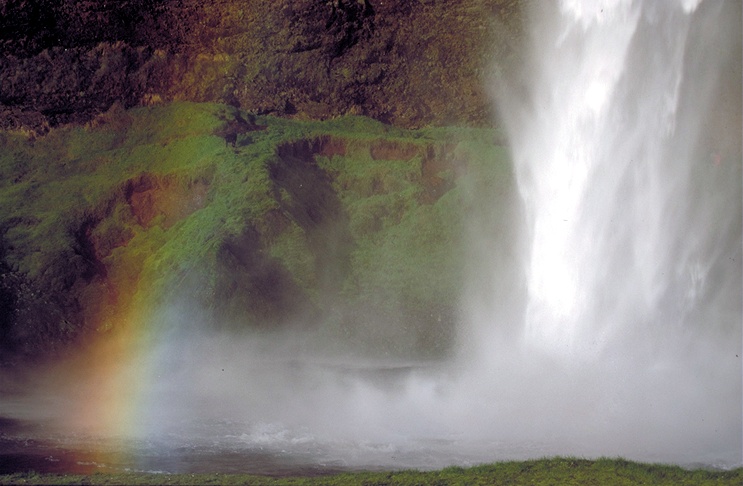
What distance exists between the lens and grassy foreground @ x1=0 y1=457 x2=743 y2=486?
1720 cm

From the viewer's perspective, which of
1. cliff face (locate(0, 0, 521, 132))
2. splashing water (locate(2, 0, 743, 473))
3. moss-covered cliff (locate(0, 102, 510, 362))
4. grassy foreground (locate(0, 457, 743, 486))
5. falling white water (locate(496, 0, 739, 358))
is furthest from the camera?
cliff face (locate(0, 0, 521, 132))

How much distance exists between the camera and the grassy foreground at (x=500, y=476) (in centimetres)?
1720

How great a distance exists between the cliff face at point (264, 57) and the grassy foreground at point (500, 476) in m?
24.6

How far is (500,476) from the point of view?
→ 17781mm

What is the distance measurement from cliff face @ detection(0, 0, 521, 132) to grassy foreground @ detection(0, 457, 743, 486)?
24639 millimetres

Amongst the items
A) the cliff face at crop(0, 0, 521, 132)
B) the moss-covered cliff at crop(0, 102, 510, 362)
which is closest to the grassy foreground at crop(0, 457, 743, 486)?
the moss-covered cliff at crop(0, 102, 510, 362)

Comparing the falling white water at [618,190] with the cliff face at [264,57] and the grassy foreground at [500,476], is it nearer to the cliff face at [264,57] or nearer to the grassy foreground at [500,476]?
the grassy foreground at [500,476]

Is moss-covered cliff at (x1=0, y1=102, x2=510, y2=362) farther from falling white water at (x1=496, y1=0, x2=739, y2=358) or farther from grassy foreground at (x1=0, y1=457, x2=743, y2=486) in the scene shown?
grassy foreground at (x1=0, y1=457, x2=743, y2=486)

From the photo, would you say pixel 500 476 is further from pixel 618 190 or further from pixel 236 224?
pixel 236 224

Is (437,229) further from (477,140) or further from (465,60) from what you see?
(465,60)

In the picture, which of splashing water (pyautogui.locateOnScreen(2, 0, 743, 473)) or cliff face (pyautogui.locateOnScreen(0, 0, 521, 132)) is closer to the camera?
splashing water (pyautogui.locateOnScreen(2, 0, 743, 473))

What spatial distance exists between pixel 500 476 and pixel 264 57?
27033 mm

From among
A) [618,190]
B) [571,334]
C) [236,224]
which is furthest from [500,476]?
[236,224]

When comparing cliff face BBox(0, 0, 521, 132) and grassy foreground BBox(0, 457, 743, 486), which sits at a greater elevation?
cliff face BBox(0, 0, 521, 132)
